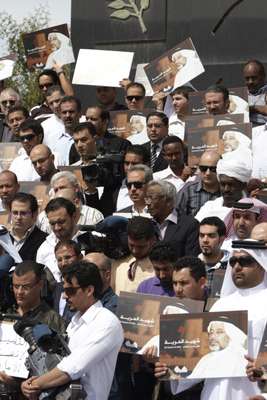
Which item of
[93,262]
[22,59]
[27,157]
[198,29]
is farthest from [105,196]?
[22,59]

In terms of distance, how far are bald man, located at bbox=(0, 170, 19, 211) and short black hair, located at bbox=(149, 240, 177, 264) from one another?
10.6ft

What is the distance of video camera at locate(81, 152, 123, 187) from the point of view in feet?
49.9

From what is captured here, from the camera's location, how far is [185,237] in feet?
44.0

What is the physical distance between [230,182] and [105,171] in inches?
78.8

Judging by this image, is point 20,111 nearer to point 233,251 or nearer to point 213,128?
point 213,128

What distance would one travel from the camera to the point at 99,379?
11.3 metres

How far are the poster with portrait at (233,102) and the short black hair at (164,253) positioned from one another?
3.77 metres

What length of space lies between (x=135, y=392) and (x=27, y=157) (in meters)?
5.27

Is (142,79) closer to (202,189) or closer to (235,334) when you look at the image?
(202,189)

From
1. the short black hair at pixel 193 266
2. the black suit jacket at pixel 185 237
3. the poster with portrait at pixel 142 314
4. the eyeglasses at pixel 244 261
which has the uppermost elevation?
the eyeglasses at pixel 244 261

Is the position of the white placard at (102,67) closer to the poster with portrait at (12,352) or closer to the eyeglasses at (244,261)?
the poster with portrait at (12,352)

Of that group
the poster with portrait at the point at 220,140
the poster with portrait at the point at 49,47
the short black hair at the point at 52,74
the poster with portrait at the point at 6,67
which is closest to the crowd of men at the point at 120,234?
the poster with portrait at the point at 220,140

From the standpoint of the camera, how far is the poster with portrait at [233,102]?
16281 millimetres

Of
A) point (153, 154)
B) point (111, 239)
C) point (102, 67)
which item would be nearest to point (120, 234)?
point (111, 239)
